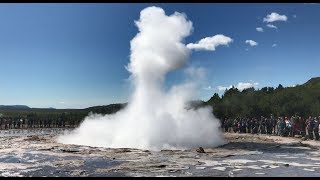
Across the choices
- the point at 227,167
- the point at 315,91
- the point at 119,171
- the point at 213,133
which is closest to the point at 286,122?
the point at 213,133

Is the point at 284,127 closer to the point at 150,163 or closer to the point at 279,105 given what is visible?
the point at 150,163

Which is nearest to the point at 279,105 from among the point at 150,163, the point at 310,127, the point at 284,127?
the point at 284,127

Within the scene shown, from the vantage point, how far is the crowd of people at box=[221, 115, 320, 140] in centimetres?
2768

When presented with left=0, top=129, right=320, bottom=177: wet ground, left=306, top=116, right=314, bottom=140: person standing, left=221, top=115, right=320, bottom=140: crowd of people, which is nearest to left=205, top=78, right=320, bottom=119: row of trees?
left=221, top=115, right=320, bottom=140: crowd of people

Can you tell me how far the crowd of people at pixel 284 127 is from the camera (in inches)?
1090

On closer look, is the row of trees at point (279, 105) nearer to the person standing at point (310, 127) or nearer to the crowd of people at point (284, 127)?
the crowd of people at point (284, 127)

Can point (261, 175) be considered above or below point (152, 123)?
below

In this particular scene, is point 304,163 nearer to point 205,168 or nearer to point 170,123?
point 205,168

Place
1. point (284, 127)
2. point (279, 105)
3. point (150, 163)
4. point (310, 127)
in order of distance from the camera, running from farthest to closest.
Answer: point (279, 105) < point (284, 127) < point (310, 127) < point (150, 163)

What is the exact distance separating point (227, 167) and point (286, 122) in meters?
18.5

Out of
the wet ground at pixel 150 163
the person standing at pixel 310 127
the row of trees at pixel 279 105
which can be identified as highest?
the row of trees at pixel 279 105

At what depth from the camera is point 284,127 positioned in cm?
3155

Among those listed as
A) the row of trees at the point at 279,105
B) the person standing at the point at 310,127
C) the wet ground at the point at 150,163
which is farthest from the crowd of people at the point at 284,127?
the row of trees at the point at 279,105

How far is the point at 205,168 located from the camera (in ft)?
48.9
